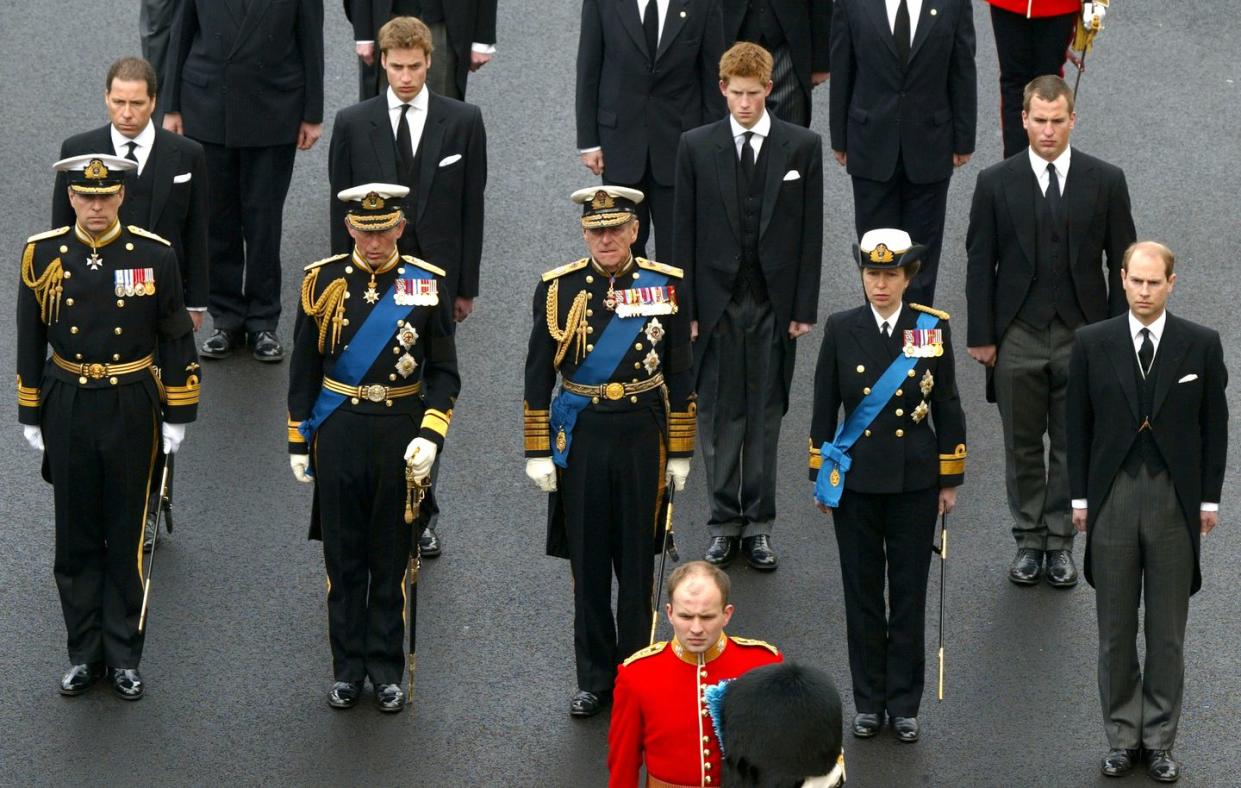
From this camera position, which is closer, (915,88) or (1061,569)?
A: (1061,569)

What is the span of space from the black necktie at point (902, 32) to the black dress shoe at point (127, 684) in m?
4.56

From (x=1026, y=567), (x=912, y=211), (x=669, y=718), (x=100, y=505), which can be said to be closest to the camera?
(x=669, y=718)

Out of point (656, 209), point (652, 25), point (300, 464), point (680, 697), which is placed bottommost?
point (680, 697)

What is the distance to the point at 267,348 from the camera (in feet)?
36.6

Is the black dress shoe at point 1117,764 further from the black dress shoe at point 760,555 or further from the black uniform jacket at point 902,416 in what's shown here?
the black dress shoe at point 760,555

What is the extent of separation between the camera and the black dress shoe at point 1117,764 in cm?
824

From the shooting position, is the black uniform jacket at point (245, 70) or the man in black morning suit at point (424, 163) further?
the black uniform jacket at point (245, 70)

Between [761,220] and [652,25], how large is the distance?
4.80ft

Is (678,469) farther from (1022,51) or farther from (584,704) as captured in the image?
(1022,51)

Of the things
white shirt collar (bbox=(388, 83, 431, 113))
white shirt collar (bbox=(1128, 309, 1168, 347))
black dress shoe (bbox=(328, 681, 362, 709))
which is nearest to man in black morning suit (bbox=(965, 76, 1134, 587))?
white shirt collar (bbox=(1128, 309, 1168, 347))

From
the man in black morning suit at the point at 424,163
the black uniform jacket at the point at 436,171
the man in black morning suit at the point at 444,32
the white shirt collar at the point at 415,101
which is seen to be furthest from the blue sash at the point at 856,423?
the man in black morning suit at the point at 444,32

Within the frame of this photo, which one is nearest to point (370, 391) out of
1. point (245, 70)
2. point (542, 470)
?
point (542, 470)

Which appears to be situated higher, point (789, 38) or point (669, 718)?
point (789, 38)

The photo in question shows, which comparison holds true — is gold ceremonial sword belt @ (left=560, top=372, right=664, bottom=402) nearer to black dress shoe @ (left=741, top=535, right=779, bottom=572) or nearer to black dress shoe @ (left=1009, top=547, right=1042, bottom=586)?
black dress shoe @ (left=741, top=535, right=779, bottom=572)
